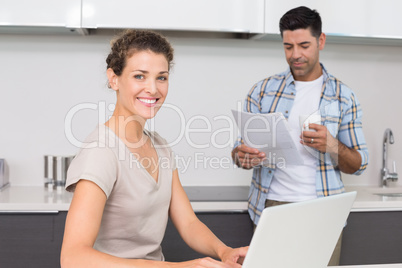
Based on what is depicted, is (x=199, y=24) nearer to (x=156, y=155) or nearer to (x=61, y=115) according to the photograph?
(x=61, y=115)

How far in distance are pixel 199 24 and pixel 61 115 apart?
1.03 m

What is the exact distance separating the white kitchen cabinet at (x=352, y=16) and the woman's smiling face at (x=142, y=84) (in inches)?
55.1

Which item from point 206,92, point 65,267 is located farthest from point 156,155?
point 206,92

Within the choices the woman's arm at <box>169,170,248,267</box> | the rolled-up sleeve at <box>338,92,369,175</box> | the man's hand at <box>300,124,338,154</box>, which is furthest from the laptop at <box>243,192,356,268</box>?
the rolled-up sleeve at <box>338,92,369,175</box>

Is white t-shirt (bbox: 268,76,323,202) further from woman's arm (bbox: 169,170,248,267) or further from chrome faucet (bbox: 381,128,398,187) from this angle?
chrome faucet (bbox: 381,128,398,187)

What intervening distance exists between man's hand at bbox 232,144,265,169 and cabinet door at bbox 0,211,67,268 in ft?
3.01

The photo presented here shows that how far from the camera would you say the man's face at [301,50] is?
2355mm

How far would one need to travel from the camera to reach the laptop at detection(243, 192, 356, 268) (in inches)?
35.5

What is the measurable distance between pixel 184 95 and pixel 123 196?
177 cm

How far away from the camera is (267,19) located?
273 centimetres

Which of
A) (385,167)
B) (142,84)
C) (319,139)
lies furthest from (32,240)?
(385,167)

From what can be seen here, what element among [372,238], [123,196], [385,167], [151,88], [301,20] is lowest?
[372,238]

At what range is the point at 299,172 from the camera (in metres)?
2.35

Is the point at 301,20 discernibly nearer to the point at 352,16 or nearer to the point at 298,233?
the point at 352,16
